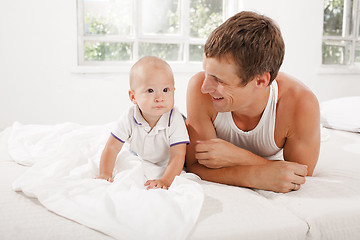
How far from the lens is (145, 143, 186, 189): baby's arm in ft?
4.28

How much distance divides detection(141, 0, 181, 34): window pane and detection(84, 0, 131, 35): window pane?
7.4 inches

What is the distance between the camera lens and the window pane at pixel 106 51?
3.68 meters

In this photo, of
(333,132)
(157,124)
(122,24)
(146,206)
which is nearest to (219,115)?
(157,124)

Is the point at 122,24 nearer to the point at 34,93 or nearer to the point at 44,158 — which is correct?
the point at 34,93

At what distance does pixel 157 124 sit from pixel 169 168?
20 cm

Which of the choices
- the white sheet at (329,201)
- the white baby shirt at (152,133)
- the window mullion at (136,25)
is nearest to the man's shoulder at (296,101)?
the white sheet at (329,201)

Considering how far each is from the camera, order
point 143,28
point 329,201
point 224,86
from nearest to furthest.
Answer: point 329,201
point 224,86
point 143,28

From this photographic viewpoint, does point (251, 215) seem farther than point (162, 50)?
No

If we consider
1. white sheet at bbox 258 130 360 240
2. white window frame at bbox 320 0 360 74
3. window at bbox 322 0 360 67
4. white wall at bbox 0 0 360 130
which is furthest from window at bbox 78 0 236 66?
white sheet at bbox 258 130 360 240

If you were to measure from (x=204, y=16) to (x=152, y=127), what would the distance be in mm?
2880

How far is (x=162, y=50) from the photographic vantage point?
13.1 feet

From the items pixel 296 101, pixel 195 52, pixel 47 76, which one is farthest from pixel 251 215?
pixel 195 52

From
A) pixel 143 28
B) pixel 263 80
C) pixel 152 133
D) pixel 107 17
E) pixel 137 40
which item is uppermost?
pixel 107 17

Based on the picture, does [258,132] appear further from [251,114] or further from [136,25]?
[136,25]
